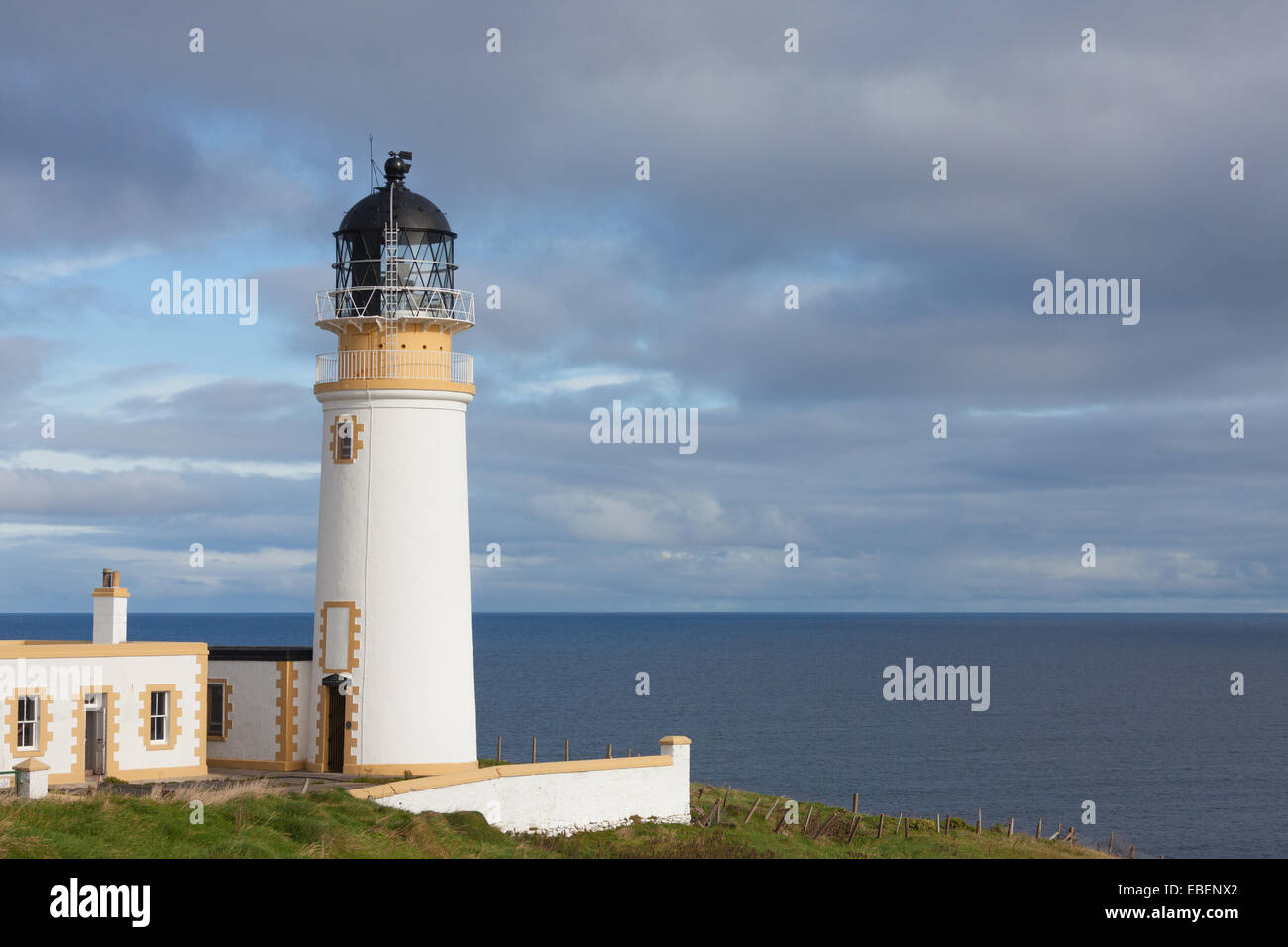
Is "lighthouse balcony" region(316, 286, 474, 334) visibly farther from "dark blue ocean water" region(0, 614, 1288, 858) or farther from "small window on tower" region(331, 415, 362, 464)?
"dark blue ocean water" region(0, 614, 1288, 858)

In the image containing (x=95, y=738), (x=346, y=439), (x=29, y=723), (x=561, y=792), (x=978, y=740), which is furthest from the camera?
(x=978, y=740)

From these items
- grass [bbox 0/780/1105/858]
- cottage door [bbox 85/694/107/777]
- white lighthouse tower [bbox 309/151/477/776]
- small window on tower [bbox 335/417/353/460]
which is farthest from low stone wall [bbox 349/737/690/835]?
small window on tower [bbox 335/417/353/460]

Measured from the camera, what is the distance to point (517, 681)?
442ft

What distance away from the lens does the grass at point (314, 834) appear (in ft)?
61.0

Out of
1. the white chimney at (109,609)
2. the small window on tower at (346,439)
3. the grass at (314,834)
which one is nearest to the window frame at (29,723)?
the white chimney at (109,609)

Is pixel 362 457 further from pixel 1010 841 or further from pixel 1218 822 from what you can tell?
pixel 1218 822

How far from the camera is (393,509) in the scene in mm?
32281

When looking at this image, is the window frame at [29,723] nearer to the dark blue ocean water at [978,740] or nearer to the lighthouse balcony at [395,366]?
the lighthouse balcony at [395,366]

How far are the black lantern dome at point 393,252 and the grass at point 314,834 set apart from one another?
1179 cm

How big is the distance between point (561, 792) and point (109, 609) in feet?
38.3

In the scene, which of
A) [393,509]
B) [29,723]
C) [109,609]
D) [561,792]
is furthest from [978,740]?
[29,723]

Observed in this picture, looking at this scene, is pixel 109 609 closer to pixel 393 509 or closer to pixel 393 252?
pixel 393 509

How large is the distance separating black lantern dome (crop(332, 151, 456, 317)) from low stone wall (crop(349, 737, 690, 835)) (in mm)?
11570
